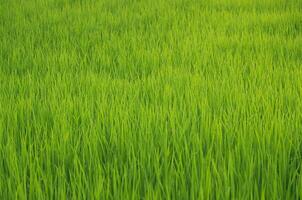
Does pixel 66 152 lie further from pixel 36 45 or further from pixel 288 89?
pixel 36 45

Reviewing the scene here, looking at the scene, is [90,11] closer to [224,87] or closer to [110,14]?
[110,14]

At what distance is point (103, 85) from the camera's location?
7.16 feet

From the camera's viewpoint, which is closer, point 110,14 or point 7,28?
point 7,28

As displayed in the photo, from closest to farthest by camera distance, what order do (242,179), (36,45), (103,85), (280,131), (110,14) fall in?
(242,179), (280,131), (103,85), (36,45), (110,14)

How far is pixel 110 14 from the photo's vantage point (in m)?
4.61

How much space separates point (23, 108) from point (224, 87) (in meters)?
0.89

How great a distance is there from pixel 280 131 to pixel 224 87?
2.30 ft

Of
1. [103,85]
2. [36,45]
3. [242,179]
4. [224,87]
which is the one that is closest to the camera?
[242,179]

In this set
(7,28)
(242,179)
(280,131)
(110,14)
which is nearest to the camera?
(242,179)

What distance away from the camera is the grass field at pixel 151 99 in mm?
1146

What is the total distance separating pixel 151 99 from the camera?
1951mm

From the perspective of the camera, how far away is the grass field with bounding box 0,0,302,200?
1.15m

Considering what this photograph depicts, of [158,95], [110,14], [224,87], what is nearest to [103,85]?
[158,95]

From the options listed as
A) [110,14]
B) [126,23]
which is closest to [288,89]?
[126,23]
